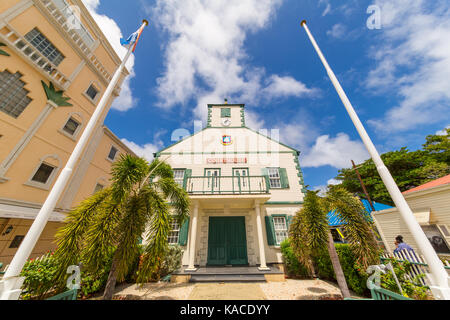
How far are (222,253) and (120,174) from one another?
7.25 meters

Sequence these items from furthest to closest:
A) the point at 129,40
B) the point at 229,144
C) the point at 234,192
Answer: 1. the point at 229,144
2. the point at 234,192
3. the point at 129,40

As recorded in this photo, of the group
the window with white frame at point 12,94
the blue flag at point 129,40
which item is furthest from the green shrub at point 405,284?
the window with white frame at point 12,94

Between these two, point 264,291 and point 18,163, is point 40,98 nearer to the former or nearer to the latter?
point 18,163

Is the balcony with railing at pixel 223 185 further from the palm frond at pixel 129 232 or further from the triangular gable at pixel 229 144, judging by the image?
the palm frond at pixel 129 232

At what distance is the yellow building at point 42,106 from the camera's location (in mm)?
7465

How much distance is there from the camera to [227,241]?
9414mm

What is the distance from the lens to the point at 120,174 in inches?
197

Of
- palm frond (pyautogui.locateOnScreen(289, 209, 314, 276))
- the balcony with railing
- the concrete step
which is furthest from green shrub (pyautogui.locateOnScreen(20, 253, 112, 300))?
palm frond (pyautogui.locateOnScreen(289, 209, 314, 276))

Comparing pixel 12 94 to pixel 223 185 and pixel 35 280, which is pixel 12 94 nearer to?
→ pixel 35 280

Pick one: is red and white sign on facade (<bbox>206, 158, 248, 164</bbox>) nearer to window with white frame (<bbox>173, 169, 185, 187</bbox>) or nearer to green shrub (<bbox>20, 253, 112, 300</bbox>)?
window with white frame (<bbox>173, 169, 185, 187</bbox>)

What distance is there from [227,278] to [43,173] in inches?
455

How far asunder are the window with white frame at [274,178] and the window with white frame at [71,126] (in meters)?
13.8

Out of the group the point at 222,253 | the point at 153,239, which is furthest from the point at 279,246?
the point at 153,239

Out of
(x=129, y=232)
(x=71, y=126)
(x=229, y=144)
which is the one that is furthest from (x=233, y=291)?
(x=71, y=126)
